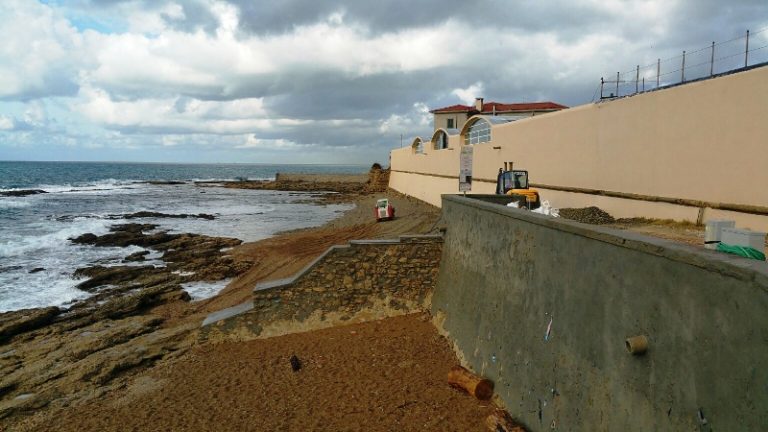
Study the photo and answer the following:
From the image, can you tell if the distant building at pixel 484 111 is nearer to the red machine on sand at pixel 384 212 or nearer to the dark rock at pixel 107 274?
the red machine on sand at pixel 384 212

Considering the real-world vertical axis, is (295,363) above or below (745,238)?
below

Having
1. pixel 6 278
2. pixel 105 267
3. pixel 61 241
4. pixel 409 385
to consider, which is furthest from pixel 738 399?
pixel 61 241

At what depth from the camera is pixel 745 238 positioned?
4020 mm

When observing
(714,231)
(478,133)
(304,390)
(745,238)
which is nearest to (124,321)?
(304,390)

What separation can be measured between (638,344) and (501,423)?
2828 millimetres

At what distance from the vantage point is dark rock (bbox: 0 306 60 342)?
43.8 ft

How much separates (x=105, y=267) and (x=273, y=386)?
47.8ft

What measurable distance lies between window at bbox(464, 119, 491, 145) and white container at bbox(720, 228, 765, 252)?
23.2 m

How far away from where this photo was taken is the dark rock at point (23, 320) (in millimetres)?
13344

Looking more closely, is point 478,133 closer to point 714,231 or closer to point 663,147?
point 663,147

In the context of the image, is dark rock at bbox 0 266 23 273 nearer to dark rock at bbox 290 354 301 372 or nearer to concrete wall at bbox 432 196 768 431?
dark rock at bbox 290 354 301 372

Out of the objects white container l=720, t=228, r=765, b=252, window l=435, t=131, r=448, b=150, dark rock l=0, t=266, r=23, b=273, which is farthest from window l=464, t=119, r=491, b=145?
white container l=720, t=228, r=765, b=252

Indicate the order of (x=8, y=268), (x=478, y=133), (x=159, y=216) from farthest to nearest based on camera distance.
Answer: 1. (x=159, y=216)
2. (x=478, y=133)
3. (x=8, y=268)

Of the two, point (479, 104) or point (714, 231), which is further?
point (479, 104)
